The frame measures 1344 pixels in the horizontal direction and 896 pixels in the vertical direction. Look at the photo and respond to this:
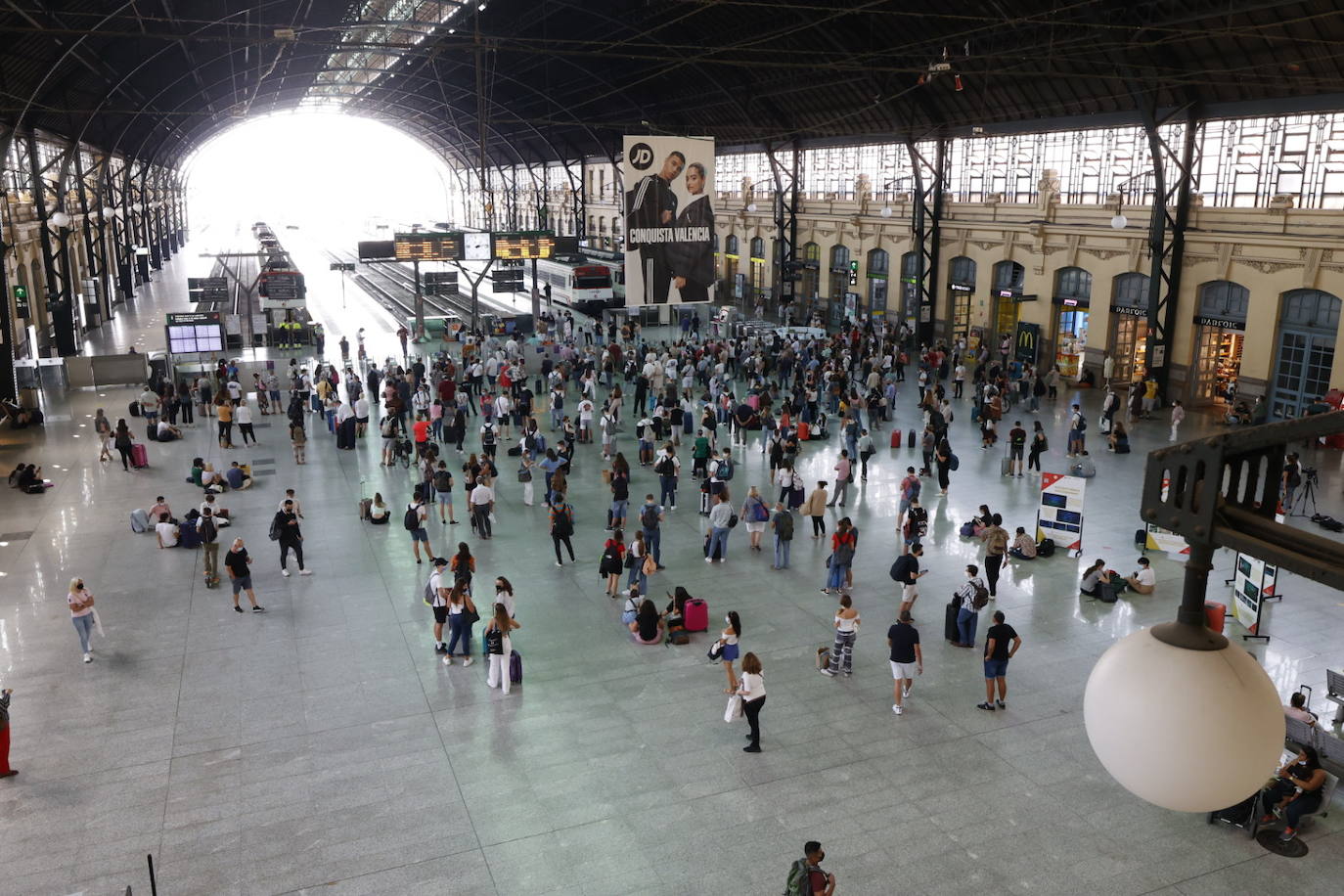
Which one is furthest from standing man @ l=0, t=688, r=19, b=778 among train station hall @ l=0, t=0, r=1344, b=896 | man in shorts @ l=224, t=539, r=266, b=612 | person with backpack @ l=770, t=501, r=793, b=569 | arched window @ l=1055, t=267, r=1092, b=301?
arched window @ l=1055, t=267, r=1092, b=301

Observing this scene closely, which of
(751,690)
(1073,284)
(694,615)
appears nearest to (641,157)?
(694,615)

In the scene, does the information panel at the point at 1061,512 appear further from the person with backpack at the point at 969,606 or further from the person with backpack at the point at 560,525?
the person with backpack at the point at 560,525

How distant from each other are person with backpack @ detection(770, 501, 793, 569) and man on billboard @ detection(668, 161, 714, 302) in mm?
4620

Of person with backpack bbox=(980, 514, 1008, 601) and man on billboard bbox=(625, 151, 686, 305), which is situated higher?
man on billboard bbox=(625, 151, 686, 305)

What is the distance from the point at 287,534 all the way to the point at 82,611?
11.5 feet

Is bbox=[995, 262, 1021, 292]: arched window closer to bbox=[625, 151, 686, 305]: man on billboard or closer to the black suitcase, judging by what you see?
bbox=[625, 151, 686, 305]: man on billboard

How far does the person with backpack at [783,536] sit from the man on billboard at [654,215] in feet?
16.3

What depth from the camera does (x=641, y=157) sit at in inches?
699

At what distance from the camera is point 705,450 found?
21312mm

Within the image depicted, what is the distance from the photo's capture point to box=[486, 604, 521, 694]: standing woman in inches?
474

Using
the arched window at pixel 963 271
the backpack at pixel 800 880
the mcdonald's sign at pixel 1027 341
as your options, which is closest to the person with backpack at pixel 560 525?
the backpack at pixel 800 880

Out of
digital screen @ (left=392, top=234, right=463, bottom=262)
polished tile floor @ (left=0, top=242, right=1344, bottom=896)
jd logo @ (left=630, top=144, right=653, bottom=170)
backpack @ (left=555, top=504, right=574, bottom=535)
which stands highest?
jd logo @ (left=630, top=144, right=653, bottom=170)

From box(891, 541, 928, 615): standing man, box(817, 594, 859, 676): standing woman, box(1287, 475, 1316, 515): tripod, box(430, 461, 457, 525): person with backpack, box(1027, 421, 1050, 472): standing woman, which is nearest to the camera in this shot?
box(817, 594, 859, 676): standing woman

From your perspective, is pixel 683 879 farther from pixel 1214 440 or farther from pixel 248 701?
pixel 1214 440
